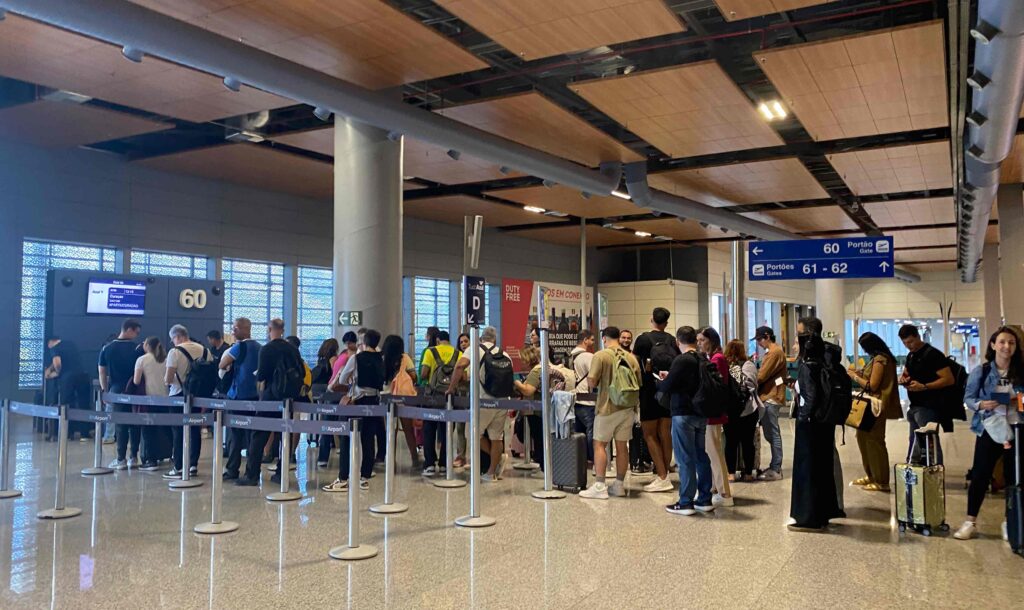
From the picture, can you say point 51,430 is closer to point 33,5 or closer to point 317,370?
point 317,370

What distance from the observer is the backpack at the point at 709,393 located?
20.8ft

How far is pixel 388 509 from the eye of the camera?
258 inches

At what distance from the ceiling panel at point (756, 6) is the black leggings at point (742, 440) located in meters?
3.98

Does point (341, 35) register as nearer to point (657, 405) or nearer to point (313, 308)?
point (657, 405)

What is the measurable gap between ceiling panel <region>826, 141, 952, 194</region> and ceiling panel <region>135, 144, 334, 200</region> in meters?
8.73

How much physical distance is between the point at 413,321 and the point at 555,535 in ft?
43.6

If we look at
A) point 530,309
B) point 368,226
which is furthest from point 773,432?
point 530,309

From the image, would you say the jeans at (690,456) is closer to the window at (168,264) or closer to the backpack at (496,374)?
the backpack at (496,374)

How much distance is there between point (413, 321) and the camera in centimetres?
1869

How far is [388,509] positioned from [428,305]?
1305cm

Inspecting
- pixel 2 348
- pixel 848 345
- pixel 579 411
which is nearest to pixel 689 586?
pixel 579 411

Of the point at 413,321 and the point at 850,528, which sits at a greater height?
the point at 413,321

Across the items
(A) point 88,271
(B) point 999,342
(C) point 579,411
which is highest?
(A) point 88,271

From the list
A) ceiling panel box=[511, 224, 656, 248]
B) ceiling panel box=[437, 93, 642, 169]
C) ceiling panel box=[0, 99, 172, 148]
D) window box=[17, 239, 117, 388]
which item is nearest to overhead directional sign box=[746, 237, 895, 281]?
ceiling panel box=[437, 93, 642, 169]
